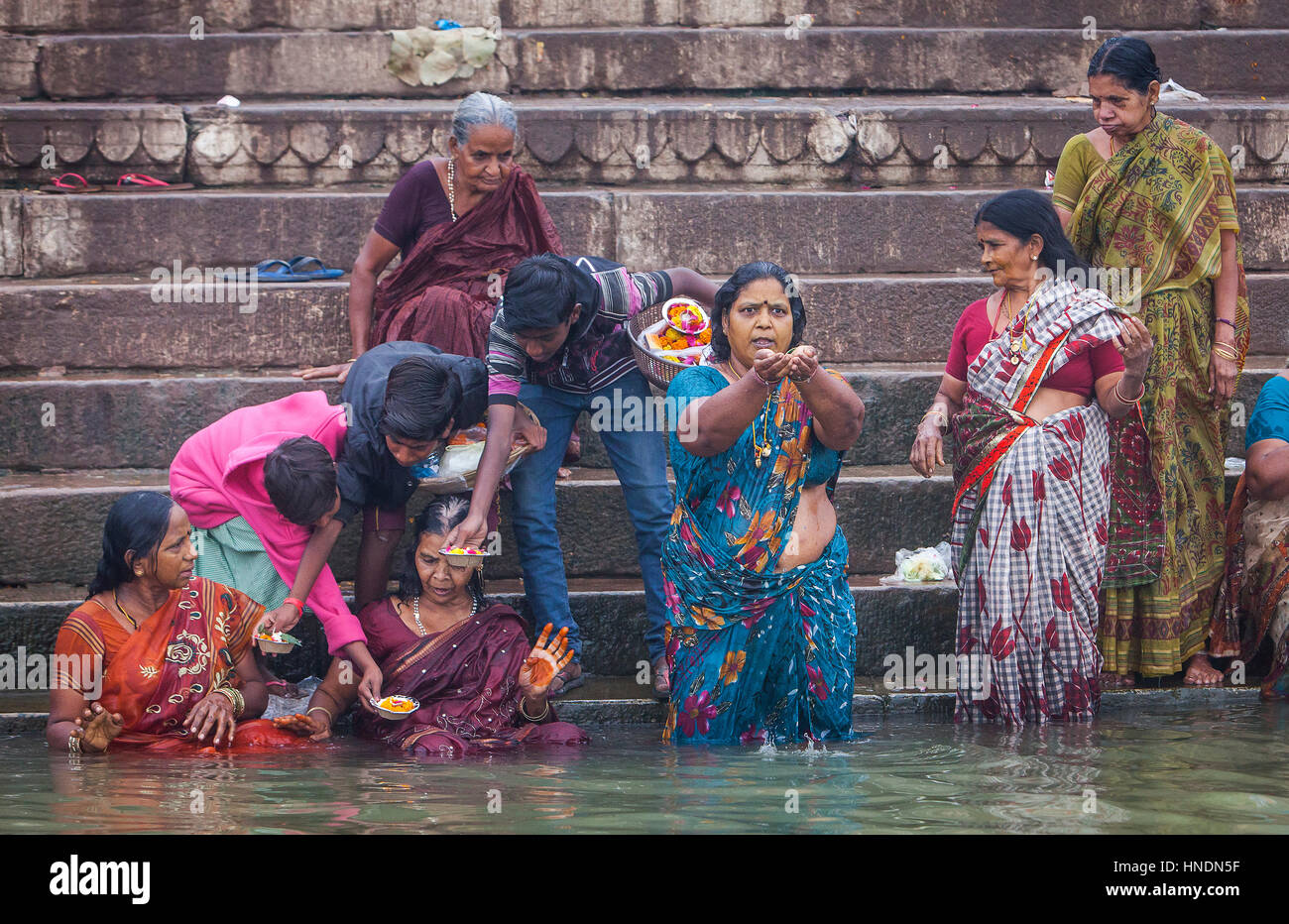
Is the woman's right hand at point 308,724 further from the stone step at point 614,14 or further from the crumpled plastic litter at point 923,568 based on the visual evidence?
the stone step at point 614,14

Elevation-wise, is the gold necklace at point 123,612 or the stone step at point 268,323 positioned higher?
the stone step at point 268,323

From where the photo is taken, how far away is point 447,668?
4.43 meters

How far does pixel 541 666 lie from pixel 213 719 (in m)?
0.99

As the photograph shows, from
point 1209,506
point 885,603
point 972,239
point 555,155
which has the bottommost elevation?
point 885,603

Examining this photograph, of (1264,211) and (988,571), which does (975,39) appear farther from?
(988,571)

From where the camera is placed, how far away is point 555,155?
6.84 metres

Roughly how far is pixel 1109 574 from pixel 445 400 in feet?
7.51

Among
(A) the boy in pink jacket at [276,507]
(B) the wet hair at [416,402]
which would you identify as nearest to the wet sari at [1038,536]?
(B) the wet hair at [416,402]

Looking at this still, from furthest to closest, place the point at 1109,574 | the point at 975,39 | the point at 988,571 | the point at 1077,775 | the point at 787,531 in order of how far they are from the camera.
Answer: the point at 975,39
the point at 1109,574
the point at 988,571
the point at 787,531
the point at 1077,775

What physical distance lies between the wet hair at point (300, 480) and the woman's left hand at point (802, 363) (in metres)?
1.46

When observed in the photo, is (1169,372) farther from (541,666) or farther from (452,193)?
(452,193)

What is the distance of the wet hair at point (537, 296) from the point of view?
4.32 metres
